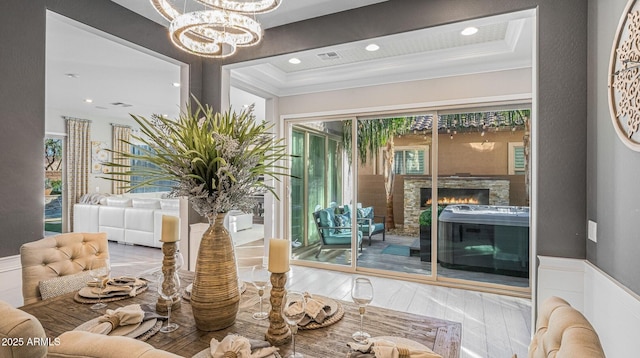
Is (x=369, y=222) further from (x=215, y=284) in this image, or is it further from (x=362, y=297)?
(x=215, y=284)

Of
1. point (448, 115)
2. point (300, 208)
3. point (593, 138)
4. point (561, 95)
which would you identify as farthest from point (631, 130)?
point (300, 208)

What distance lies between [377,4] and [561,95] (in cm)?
154

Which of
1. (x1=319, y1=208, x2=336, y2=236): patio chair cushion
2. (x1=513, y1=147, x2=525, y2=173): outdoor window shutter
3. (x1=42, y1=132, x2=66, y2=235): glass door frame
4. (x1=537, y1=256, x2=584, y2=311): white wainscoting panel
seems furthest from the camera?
(x1=42, y1=132, x2=66, y2=235): glass door frame

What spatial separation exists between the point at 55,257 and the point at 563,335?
2.46 m

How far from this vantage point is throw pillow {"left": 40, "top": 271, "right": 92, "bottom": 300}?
173cm

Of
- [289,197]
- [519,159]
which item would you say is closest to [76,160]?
[289,197]

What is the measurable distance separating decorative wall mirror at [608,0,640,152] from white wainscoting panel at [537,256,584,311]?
3.01 ft

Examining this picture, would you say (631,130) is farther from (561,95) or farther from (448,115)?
(448,115)

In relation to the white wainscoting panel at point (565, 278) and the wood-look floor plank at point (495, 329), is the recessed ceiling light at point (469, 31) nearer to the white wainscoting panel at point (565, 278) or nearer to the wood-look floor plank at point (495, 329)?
the white wainscoting panel at point (565, 278)

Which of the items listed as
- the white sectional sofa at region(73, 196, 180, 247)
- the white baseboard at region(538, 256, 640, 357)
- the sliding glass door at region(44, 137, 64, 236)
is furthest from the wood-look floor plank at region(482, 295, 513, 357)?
the sliding glass door at region(44, 137, 64, 236)

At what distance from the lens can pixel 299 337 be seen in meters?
1.31

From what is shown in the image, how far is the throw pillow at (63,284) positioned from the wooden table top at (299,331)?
0.41 ft

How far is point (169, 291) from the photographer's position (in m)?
1.42

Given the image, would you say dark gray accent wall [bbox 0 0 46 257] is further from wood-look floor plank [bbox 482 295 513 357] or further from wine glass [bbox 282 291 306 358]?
wood-look floor plank [bbox 482 295 513 357]
